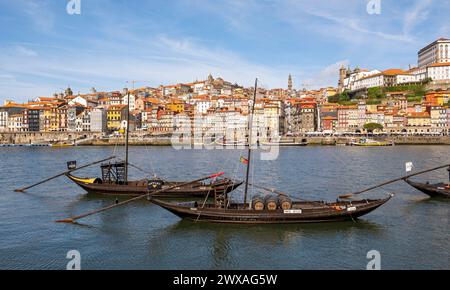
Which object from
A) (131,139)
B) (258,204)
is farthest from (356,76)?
(258,204)

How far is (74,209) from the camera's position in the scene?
21.5 m

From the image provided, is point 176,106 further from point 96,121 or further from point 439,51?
point 439,51

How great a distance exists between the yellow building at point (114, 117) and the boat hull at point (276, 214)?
285ft

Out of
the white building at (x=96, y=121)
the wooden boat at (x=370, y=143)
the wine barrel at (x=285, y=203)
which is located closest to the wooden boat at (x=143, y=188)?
the wine barrel at (x=285, y=203)

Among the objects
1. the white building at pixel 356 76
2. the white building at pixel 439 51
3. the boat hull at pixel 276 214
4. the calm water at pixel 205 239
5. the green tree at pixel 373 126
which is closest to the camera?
the calm water at pixel 205 239

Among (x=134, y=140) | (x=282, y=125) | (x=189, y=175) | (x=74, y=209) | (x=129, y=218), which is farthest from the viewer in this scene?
(x=282, y=125)

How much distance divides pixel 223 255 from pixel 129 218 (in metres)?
6.72

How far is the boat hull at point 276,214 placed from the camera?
17172 millimetres

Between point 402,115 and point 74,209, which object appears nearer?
point 74,209

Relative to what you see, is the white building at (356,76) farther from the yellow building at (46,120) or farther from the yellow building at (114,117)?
the yellow building at (46,120)

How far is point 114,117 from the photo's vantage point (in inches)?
4045
